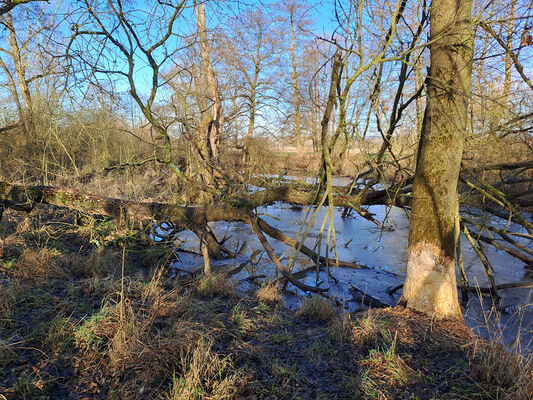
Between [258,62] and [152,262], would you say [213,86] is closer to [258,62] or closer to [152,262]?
[152,262]

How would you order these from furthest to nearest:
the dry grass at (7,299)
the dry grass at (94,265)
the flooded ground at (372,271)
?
the flooded ground at (372,271) → the dry grass at (94,265) → the dry grass at (7,299)

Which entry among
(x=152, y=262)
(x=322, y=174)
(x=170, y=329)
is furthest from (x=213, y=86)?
(x=170, y=329)

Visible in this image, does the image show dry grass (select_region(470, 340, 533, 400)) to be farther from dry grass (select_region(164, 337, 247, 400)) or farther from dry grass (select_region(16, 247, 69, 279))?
dry grass (select_region(16, 247, 69, 279))

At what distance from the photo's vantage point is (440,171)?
3.43 meters

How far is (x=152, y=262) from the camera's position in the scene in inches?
237

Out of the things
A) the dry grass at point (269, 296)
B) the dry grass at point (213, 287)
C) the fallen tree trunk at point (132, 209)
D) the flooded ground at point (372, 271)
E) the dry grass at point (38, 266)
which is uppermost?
the fallen tree trunk at point (132, 209)

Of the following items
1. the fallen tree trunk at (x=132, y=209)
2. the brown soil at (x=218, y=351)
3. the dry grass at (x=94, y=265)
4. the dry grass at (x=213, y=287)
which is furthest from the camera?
the fallen tree trunk at (x=132, y=209)

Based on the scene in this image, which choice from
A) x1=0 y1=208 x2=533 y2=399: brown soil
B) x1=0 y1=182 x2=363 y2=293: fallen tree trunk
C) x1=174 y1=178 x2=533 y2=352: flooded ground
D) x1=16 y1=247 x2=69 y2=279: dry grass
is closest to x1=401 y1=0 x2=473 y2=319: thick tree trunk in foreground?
x1=0 y1=208 x2=533 y2=399: brown soil

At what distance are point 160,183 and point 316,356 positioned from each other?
1194 cm

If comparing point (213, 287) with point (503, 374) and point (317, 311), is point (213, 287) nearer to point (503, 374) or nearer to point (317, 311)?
point (317, 311)

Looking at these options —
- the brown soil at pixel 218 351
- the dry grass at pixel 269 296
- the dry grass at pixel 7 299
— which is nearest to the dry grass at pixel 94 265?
the brown soil at pixel 218 351

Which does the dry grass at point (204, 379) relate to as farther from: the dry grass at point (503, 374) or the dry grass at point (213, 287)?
the dry grass at point (213, 287)

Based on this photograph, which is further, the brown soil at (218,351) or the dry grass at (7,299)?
the dry grass at (7,299)

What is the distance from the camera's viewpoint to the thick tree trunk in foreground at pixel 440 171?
332 centimetres
